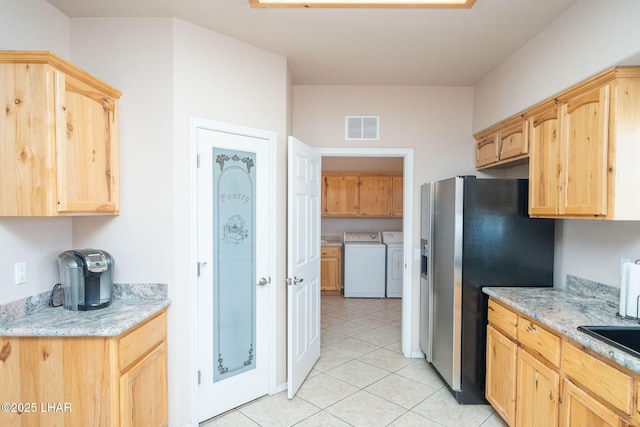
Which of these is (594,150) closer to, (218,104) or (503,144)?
(503,144)

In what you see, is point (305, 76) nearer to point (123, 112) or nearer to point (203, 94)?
point (203, 94)

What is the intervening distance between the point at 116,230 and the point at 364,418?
215 cm

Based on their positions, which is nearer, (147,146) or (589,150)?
(589,150)

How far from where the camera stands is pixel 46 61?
63.2 inches

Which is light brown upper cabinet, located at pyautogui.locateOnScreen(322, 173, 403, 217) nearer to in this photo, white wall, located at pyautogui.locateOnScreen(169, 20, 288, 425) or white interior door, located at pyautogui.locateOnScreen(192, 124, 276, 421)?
white wall, located at pyautogui.locateOnScreen(169, 20, 288, 425)

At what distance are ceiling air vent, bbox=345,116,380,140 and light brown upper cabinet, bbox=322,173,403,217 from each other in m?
2.75

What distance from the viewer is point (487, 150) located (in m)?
3.06

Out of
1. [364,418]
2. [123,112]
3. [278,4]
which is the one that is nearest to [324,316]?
[364,418]

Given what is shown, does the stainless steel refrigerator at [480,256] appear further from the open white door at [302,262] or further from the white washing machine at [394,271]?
the white washing machine at [394,271]

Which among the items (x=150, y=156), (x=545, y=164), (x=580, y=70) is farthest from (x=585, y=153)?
(x=150, y=156)

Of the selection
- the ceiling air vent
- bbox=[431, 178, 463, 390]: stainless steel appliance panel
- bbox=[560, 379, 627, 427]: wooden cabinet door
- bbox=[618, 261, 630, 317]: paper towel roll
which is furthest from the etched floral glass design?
bbox=[618, 261, 630, 317]: paper towel roll

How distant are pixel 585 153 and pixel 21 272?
318 cm

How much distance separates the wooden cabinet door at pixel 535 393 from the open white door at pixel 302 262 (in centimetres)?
156

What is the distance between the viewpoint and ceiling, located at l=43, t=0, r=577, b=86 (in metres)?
2.05
